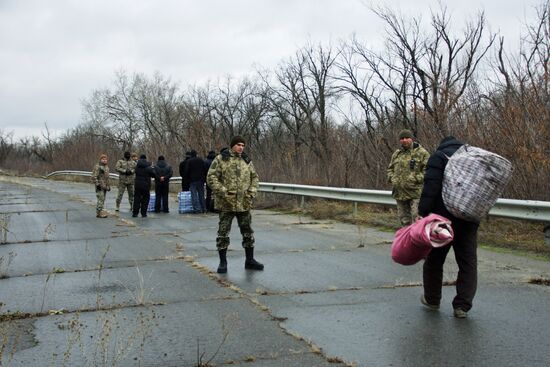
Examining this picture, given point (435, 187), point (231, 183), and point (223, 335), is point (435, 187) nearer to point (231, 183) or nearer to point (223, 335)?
point (223, 335)

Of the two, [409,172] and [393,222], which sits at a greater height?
[409,172]

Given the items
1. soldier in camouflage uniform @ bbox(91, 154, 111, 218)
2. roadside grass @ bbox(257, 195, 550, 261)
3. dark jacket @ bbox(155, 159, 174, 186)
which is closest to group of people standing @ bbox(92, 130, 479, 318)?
roadside grass @ bbox(257, 195, 550, 261)

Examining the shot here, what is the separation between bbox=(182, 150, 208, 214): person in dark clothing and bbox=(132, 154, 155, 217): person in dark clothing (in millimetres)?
1135

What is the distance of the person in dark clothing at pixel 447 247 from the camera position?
569 centimetres

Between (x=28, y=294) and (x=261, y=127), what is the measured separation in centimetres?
4044

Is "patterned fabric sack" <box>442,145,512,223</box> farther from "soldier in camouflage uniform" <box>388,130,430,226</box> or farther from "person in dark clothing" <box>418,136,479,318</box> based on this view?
"soldier in camouflage uniform" <box>388,130,430,226</box>

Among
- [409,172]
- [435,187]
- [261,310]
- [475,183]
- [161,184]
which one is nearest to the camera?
[475,183]

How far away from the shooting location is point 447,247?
19.2ft

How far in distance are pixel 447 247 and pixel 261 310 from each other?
189cm

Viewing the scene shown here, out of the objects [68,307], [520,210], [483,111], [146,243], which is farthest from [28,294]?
[483,111]

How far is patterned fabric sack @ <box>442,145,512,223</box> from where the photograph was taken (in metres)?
5.48

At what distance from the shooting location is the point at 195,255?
9.74 metres

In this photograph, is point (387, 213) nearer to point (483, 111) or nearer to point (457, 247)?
point (483, 111)

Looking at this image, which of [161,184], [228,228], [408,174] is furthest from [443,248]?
[161,184]
